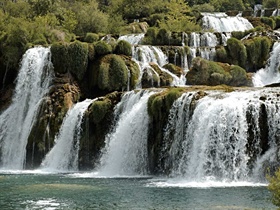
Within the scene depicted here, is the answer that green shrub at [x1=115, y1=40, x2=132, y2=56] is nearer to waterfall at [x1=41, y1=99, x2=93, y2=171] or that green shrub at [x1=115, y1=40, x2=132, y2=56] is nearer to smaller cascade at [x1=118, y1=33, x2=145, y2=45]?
waterfall at [x1=41, y1=99, x2=93, y2=171]

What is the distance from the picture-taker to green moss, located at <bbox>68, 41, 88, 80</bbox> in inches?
1700

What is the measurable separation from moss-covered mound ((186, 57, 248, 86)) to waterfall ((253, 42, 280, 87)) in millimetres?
1847

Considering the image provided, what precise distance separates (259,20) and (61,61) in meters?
31.7

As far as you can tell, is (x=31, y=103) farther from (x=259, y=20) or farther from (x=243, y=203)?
(x=259, y=20)

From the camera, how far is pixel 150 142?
33.2 metres

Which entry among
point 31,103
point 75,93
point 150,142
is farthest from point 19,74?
point 150,142

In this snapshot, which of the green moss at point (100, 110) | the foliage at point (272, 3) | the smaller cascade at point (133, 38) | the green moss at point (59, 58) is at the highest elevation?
the foliage at point (272, 3)

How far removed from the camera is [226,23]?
221ft

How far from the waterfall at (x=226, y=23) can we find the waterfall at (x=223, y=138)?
37.1m

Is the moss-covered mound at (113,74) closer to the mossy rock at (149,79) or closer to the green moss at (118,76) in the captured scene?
the green moss at (118,76)

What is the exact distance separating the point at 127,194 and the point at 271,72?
2643 cm

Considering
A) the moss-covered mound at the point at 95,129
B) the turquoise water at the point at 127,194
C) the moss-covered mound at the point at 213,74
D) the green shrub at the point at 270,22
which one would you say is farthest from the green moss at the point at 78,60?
the green shrub at the point at 270,22

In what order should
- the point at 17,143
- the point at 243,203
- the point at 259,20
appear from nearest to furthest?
the point at 243,203 < the point at 17,143 < the point at 259,20

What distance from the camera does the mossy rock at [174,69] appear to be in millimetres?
43784
